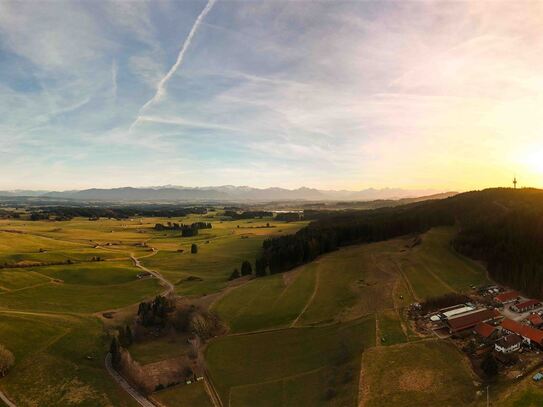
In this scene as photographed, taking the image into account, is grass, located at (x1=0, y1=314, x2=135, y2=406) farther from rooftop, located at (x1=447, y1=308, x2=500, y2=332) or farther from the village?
rooftop, located at (x1=447, y1=308, x2=500, y2=332)

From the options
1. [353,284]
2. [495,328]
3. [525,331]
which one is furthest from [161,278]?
[525,331]

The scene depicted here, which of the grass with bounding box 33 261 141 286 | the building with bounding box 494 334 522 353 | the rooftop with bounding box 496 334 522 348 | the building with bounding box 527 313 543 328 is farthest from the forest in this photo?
the grass with bounding box 33 261 141 286

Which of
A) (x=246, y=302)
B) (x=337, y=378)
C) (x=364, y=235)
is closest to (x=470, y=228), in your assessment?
(x=364, y=235)

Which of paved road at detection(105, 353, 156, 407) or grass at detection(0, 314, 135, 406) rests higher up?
grass at detection(0, 314, 135, 406)

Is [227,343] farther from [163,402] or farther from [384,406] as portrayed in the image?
[384,406]

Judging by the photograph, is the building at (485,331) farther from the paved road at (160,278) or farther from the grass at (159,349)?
the paved road at (160,278)

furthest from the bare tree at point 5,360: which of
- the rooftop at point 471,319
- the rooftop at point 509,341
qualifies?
the rooftop at point 509,341

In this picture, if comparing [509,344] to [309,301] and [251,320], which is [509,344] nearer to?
[309,301]
